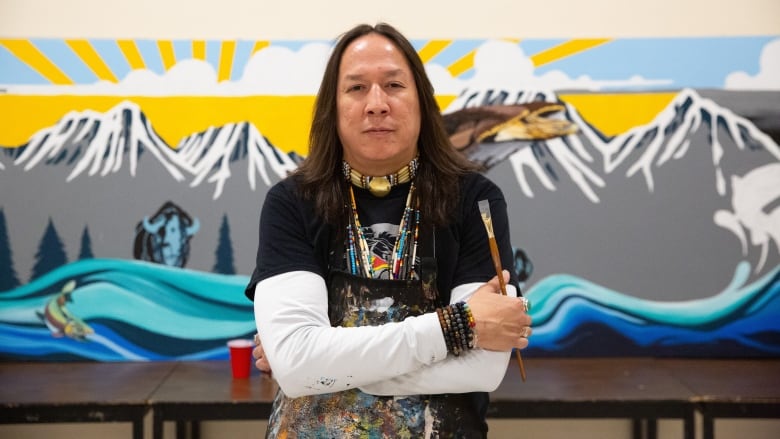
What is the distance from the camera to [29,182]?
2.64m

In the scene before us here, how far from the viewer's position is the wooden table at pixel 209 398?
2.14 m

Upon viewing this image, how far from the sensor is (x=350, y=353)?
1209 millimetres

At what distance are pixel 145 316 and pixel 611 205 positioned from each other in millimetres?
1883

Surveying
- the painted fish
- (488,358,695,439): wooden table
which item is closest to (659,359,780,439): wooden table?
(488,358,695,439): wooden table

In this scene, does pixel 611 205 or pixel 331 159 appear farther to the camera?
pixel 611 205

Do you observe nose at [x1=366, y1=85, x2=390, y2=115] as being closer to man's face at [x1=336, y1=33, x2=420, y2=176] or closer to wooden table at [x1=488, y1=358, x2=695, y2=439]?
man's face at [x1=336, y1=33, x2=420, y2=176]

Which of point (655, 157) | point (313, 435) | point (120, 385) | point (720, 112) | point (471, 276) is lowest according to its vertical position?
point (120, 385)

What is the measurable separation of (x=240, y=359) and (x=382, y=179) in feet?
4.25

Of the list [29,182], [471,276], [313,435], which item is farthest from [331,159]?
[29,182]

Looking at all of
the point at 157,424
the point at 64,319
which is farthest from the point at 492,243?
the point at 64,319

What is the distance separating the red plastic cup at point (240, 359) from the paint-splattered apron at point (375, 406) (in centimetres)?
110

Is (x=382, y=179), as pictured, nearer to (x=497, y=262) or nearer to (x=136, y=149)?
(x=497, y=262)

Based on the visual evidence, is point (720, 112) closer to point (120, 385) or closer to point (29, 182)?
point (120, 385)

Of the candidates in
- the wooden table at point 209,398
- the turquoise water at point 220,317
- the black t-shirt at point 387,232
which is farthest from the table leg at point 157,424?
the black t-shirt at point 387,232
